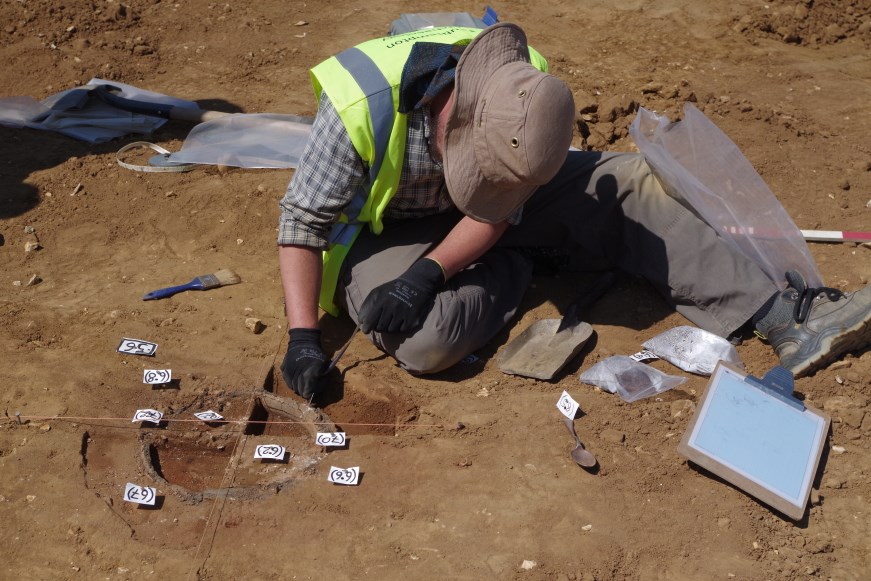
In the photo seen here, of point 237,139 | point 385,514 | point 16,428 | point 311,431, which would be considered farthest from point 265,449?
point 237,139

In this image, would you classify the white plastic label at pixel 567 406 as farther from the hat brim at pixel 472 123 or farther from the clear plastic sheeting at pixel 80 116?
the clear plastic sheeting at pixel 80 116

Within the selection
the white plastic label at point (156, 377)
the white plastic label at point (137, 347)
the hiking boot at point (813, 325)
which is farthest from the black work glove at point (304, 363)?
the hiking boot at point (813, 325)

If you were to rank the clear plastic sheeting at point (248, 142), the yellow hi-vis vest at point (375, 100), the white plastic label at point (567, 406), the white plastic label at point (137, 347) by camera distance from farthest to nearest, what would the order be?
1. the clear plastic sheeting at point (248, 142)
2. the white plastic label at point (137, 347)
3. the white plastic label at point (567, 406)
4. the yellow hi-vis vest at point (375, 100)

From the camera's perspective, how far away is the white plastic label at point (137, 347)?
3.03 m

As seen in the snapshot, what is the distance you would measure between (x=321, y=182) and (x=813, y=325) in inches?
71.6

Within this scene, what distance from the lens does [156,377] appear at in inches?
115

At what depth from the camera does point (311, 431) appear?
2871mm

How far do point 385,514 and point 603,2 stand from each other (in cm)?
465

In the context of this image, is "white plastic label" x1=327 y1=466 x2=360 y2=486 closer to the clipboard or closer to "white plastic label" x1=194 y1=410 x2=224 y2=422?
"white plastic label" x1=194 y1=410 x2=224 y2=422

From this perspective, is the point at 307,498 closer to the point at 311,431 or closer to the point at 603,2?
the point at 311,431

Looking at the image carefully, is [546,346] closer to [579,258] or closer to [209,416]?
[579,258]

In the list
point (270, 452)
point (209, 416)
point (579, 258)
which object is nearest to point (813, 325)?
point (579, 258)

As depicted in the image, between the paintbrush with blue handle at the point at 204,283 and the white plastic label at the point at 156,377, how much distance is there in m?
0.47

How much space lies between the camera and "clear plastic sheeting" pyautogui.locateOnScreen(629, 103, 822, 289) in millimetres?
3219
